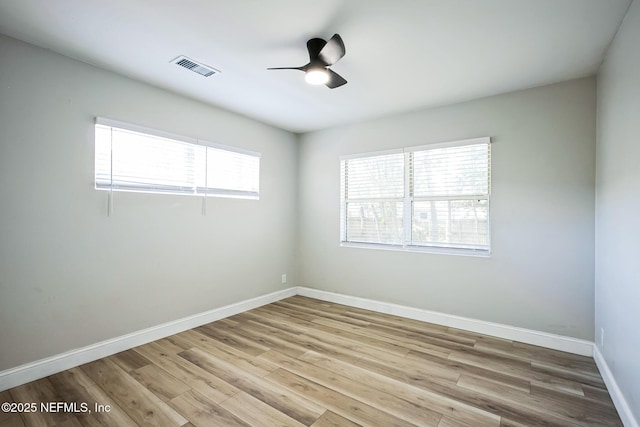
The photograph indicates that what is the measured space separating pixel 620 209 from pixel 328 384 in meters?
2.55

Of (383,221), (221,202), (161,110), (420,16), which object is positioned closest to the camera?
(420,16)

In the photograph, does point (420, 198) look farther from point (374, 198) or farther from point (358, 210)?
point (358, 210)

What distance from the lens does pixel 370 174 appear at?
4.33 meters

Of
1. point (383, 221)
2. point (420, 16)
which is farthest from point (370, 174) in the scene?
point (420, 16)

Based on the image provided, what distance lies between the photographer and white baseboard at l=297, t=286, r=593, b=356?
9.61ft

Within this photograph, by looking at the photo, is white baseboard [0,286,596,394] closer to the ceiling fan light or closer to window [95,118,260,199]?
window [95,118,260,199]

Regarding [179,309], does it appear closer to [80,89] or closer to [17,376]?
[17,376]

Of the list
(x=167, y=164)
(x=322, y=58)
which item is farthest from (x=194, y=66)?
(x=322, y=58)

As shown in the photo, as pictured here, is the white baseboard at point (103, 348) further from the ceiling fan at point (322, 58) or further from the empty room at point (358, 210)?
the ceiling fan at point (322, 58)

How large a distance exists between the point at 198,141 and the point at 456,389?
3635mm

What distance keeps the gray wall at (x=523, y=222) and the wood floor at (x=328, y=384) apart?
0.44m

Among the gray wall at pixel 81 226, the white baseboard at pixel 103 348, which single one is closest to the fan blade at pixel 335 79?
the gray wall at pixel 81 226

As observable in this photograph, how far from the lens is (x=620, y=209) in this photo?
7.03 feet

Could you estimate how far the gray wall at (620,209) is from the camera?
1.83m
